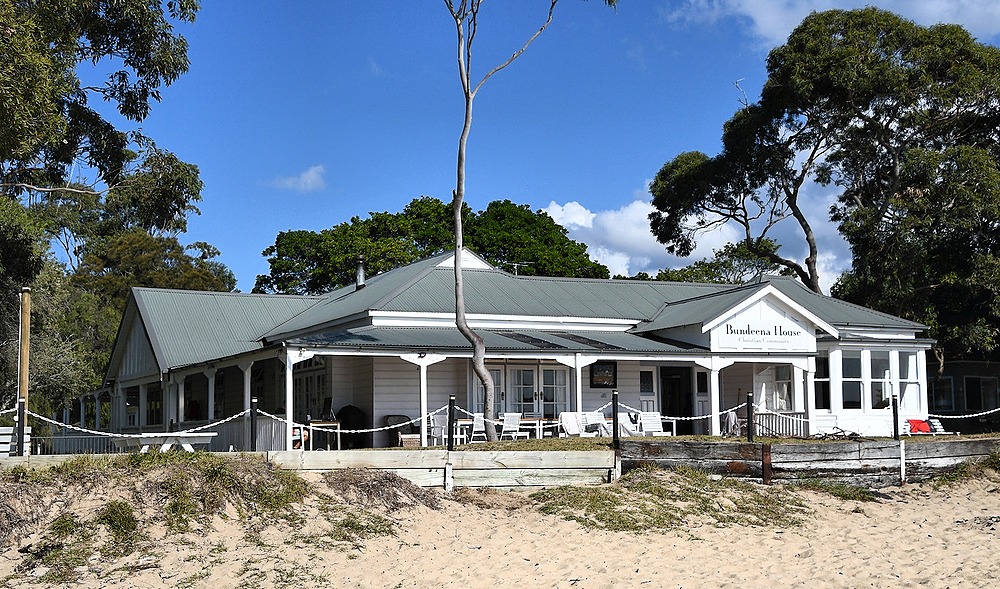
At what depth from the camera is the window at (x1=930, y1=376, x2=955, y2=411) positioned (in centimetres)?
3841

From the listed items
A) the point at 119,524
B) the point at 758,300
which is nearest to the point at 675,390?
the point at 758,300

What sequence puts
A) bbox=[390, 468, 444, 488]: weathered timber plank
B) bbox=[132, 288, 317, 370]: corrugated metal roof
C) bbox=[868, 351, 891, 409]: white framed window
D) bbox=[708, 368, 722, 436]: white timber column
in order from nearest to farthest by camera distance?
bbox=[390, 468, 444, 488]: weathered timber plank, bbox=[708, 368, 722, 436]: white timber column, bbox=[868, 351, 891, 409]: white framed window, bbox=[132, 288, 317, 370]: corrugated metal roof

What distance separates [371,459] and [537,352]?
869 cm

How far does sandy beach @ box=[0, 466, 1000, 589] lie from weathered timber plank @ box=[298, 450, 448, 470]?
84 cm

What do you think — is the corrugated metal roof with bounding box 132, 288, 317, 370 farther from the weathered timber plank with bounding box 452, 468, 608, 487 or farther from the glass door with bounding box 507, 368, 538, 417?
the weathered timber plank with bounding box 452, 468, 608, 487

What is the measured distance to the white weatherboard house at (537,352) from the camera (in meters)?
24.2

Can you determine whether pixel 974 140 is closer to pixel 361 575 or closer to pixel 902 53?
pixel 902 53

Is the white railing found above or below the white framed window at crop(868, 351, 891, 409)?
below

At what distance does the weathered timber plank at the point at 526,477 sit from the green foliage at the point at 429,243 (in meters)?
34.5

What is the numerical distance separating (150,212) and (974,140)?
85.2 feet

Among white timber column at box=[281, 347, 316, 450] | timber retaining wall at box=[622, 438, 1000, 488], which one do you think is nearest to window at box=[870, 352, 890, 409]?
timber retaining wall at box=[622, 438, 1000, 488]

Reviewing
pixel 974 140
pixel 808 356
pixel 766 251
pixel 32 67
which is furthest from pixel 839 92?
pixel 32 67

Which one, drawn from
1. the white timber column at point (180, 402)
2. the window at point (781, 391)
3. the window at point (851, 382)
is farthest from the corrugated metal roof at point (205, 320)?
the window at point (851, 382)

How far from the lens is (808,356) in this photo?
2605 centimetres
